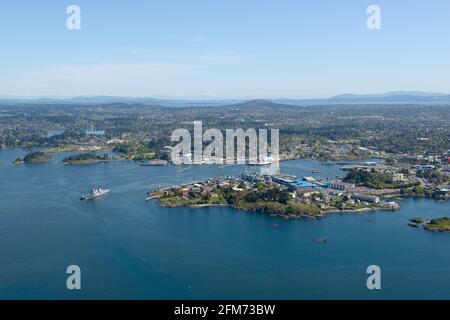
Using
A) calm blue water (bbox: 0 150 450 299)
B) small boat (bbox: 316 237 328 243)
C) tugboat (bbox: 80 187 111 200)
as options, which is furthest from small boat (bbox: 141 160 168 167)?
small boat (bbox: 316 237 328 243)

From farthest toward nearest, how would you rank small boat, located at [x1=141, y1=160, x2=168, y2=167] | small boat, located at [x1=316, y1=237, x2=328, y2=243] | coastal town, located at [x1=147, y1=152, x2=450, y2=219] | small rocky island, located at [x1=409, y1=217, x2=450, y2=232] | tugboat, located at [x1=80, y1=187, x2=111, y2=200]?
small boat, located at [x1=141, y1=160, x2=168, y2=167]
tugboat, located at [x1=80, y1=187, x2=111, y2=200]
coastal town, located at [x1=147, y1=152, x2=450, y2=219]
small rocky island, located at [x1=409, y1=217, x2=450, y2=232]
small boat, located at [x1=316, y1=237, x2=328, y2=243]

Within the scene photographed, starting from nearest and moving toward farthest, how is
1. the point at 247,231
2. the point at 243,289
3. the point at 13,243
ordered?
1. the point at 243,289
2. the point at 13,243
3. the point at 247,231

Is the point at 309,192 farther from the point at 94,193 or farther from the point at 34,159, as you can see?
the point at 34,159

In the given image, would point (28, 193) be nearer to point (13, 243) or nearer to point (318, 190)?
point (13, 243)

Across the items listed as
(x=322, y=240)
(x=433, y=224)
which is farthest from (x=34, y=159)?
(x=433, y=224)

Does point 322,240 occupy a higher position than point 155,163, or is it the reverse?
point 155,163

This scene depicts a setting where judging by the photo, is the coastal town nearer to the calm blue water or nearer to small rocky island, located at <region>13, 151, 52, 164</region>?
the calm blue water

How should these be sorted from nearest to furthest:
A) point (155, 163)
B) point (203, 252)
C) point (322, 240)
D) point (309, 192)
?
point (203, 252)
point (322, 240)
point (309, 192)
point (155, 163)

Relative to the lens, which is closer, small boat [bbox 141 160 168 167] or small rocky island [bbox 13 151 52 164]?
small boat [bbox 141 160 168 167]
